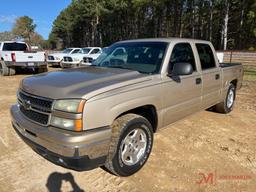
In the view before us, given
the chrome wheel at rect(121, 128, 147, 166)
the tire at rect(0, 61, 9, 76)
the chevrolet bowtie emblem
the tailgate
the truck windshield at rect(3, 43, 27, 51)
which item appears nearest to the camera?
the chevrolet bowtie emblem

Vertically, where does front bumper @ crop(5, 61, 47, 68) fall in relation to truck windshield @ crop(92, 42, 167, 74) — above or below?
below

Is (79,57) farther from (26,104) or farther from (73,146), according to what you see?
(73,146)

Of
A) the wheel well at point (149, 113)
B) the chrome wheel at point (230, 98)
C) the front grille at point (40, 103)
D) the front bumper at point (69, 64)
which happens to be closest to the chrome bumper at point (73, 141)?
the front grille at point (40, 103)

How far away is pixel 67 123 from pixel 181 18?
40.9m

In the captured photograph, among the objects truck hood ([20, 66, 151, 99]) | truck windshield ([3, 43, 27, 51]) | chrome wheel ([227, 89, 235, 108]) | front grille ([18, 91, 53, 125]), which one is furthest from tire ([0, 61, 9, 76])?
chrome wheel ([227, 89, 235, 108])

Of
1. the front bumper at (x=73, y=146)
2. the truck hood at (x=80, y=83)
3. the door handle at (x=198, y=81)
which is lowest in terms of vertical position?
the front bumper at (x=73, y=146)

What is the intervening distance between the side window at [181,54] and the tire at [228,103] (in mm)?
1974

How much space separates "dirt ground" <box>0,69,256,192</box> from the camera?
3.24 m

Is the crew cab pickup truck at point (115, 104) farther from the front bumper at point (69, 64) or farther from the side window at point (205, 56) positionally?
the front bumper at point (69, 64)

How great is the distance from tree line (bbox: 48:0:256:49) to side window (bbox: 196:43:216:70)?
27381 millimetres

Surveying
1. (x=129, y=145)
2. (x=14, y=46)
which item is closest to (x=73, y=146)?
(x=129, y=145)

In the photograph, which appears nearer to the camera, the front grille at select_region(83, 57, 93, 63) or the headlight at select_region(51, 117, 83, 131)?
the headlight at select_region(51, 117, 83, 131)

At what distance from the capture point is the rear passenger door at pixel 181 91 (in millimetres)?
3906

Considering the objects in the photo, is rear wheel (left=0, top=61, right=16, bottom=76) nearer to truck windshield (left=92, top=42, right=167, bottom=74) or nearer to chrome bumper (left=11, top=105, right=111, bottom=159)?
truck windshield (left=92, top=42, right=167, bottom=74)
